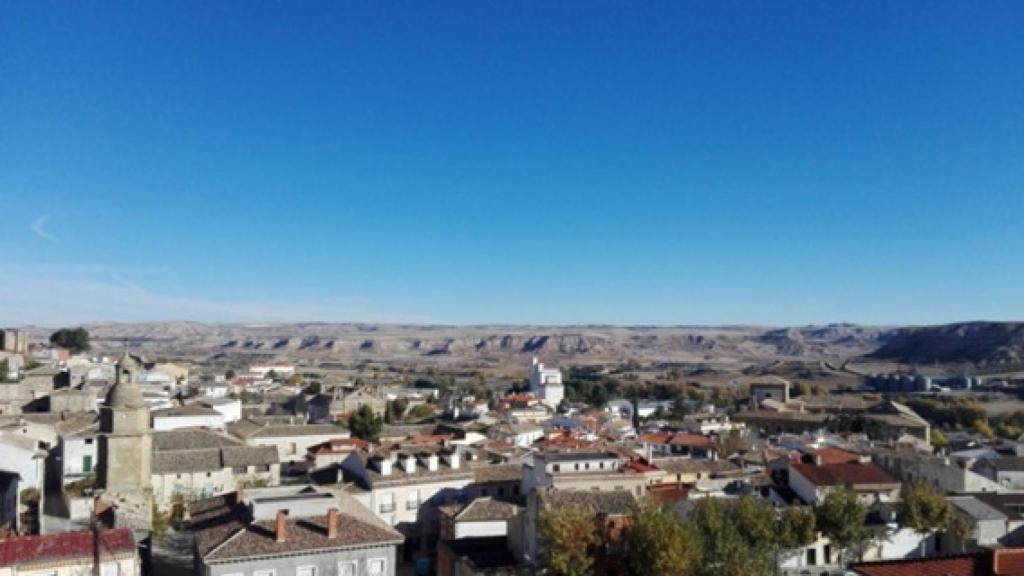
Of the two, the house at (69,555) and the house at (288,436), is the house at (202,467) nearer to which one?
the house at (288,436)

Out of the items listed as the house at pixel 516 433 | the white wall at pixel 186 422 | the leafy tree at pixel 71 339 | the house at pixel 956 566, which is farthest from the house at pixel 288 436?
the leafy tree at pixel 71 339

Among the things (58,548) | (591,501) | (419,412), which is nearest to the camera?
(58,548)

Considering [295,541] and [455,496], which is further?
[455,496]

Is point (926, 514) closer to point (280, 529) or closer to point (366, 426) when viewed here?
point (280, 529)

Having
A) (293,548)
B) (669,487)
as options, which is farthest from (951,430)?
(293,548)

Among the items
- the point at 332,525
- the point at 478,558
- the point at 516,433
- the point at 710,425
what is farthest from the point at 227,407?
the point at 710,425

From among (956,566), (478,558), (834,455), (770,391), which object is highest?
(956,566)
